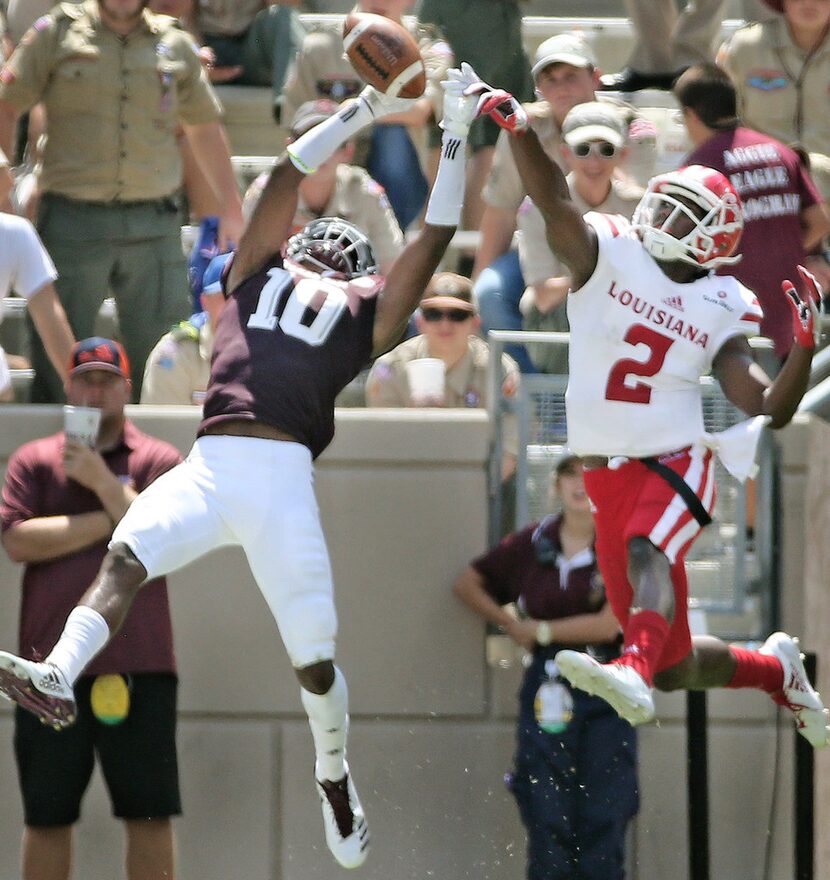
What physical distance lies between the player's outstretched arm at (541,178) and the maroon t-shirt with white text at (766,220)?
1.43 metres

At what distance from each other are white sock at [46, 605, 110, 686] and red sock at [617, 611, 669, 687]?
1586 mm

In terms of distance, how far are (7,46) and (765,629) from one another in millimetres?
4583

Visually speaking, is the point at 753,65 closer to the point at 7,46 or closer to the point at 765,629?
the point at 765,629

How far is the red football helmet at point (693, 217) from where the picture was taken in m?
6.56

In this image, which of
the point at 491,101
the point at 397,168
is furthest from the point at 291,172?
the point at 397,168

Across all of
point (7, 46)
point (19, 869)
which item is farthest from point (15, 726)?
point (7, 46)

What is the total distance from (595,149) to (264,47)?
8.87 feet

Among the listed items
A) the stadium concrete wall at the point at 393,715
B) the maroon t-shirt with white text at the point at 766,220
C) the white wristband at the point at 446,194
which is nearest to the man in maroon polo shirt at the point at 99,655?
the stadium concrete wall at the point at 393,715

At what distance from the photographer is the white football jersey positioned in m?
6.61

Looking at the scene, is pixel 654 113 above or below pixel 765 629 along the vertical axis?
above

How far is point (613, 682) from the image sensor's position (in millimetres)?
6090

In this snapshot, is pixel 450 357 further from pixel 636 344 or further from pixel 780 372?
pixel 780 372

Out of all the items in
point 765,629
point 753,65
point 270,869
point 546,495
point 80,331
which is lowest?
point 270,869

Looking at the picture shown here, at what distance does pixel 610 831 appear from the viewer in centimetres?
736
